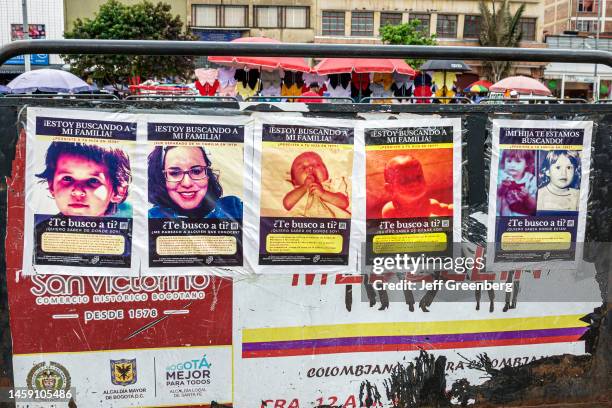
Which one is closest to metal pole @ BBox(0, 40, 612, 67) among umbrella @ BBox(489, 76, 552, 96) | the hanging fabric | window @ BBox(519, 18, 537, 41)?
the hanging fabric

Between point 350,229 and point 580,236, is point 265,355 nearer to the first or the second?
point 350,229

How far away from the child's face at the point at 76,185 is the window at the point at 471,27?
178ft

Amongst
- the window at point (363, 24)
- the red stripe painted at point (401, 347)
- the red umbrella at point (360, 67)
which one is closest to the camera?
the red stripe painted at point (401, 347)

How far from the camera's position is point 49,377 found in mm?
2570

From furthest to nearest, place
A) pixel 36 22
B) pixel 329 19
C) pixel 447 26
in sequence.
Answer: pixel 447 26, pixel 329 19, pixel 36 22

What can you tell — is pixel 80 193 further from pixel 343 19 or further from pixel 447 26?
pixel 447 26

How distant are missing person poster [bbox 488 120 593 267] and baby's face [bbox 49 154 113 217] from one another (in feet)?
5.69

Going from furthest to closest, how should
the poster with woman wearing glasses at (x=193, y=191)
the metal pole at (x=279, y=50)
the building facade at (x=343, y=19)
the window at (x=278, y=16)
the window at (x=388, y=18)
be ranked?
the window at (x=388, y=18) → the window at (x=278, y=16) → the building facade at (x=343, y=19) → the poster with woman wearing glasses at (x=193, y=191) → the metal pole at (x=279, y=50)

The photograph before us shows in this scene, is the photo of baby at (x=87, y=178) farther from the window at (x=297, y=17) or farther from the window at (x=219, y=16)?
the window at (x=297, y=17)

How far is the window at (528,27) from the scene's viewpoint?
5416cm

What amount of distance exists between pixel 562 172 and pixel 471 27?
177ft

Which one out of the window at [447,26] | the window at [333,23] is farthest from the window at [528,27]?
the window at [333,23]

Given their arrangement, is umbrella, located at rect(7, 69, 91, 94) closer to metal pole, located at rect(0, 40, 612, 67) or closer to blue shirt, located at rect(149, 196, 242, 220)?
metal pole, located at rect(0, 40, 612, 67)

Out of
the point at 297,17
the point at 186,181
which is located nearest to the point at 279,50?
the point at 186,181
